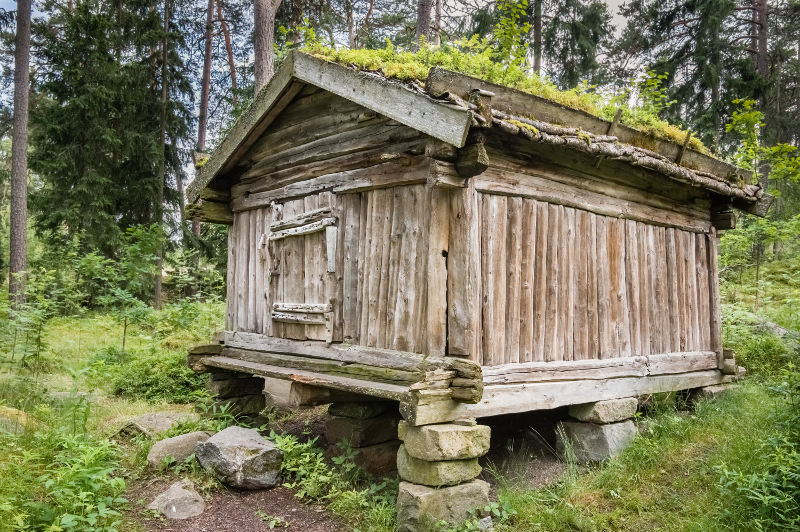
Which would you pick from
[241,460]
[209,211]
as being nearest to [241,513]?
[241,460]

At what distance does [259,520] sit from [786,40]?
22499 mm

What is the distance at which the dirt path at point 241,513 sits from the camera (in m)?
4.79

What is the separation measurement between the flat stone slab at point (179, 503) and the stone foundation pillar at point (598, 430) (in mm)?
3830

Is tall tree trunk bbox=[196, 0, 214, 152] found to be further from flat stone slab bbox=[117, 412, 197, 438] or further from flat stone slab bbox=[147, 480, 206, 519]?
flat stone slab bbox=[147, 480, 206, 519]

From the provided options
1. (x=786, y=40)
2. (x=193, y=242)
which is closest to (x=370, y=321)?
(x=193, y=242)

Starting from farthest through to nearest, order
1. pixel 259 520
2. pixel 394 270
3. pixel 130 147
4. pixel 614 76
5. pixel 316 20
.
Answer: pixel 614 76 < pixel 130 147 < pixel 316 20 < pixel 394 270 < pixel 259 520


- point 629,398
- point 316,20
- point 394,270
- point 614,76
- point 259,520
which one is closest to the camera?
point 259,520

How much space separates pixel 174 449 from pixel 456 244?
389cm

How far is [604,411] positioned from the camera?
19.6ft

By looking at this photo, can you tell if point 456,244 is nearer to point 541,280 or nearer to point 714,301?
point 541,280

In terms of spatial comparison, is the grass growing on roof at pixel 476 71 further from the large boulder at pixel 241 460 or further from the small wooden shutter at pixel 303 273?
the large boulder at pixel 241 460

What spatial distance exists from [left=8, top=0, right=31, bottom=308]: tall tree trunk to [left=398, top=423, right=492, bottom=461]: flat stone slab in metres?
13.2

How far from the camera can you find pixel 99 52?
1666cm

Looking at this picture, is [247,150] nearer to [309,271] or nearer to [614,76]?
[309,271]
